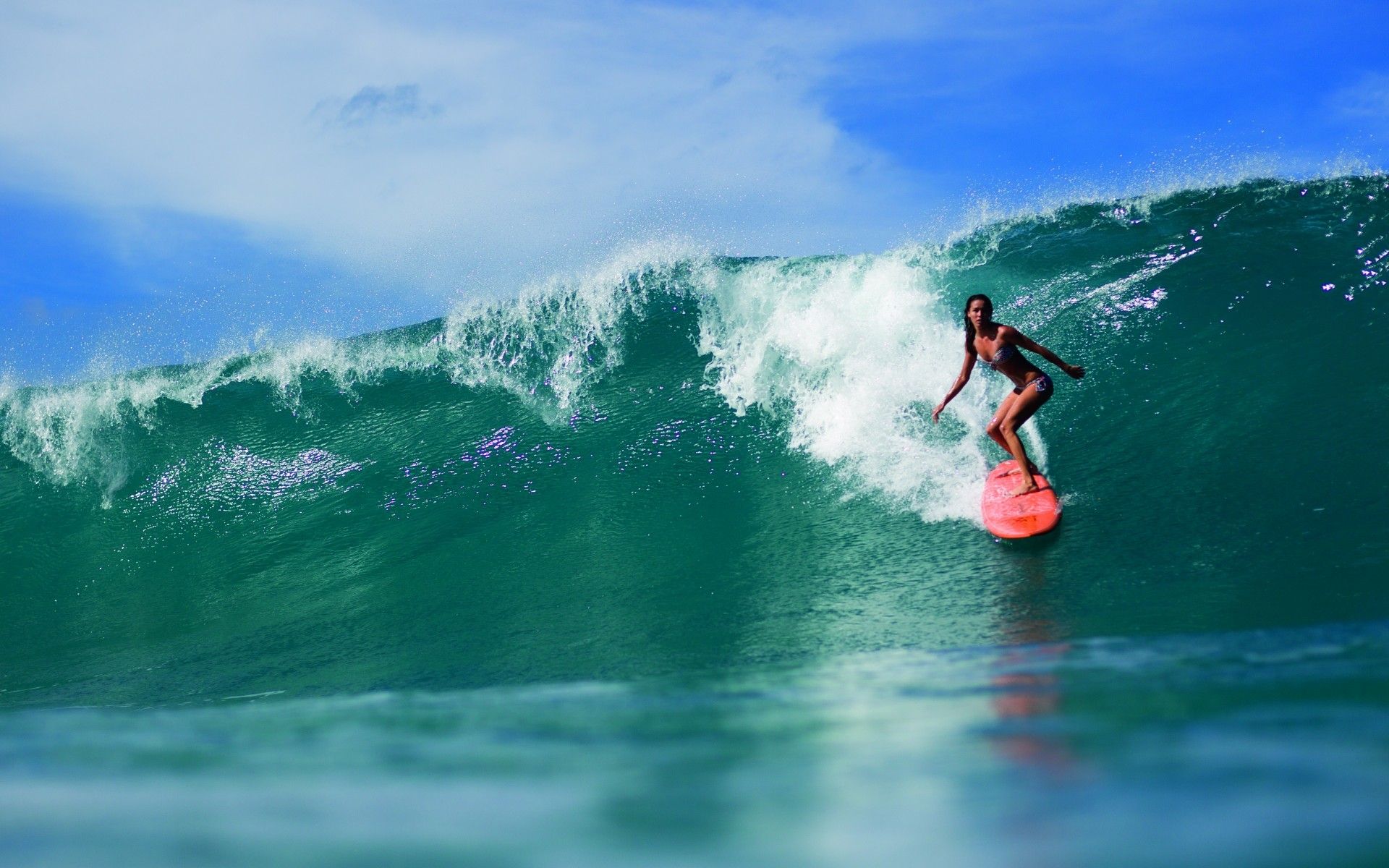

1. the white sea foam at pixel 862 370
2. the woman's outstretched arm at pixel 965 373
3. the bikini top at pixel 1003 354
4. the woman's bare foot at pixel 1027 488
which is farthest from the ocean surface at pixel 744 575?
the bikini top at pixel 1003 354

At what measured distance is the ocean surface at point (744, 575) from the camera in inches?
50.3

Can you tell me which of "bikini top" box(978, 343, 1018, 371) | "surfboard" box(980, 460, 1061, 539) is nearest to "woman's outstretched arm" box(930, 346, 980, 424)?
"bikini top" box(978, 343, 1018, 371)

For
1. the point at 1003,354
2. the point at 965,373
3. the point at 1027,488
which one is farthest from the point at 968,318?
the point at 1027,488

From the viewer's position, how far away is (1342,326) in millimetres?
8508

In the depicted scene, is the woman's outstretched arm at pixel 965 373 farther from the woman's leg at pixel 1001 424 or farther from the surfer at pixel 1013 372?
the woman's leg at pixel 1001 424

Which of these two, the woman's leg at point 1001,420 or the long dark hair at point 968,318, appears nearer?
the long dark hair at point 968,318

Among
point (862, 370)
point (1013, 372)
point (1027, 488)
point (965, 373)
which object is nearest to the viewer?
point (1013, 372)

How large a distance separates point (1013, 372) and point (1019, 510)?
3.01 ft

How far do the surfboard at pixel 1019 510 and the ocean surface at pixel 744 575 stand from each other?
13cm

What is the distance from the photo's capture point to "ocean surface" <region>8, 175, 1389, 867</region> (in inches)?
50.3

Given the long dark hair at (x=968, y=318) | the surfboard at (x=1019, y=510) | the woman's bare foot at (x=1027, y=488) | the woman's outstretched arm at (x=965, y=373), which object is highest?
the long dark hair at (x=968, y=318)

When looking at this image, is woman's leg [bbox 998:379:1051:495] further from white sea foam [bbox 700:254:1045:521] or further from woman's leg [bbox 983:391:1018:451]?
white sea foam [bbox 700:254:1045:521]

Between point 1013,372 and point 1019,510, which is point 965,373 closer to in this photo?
point 1013,372

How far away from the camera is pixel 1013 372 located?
252 inches
